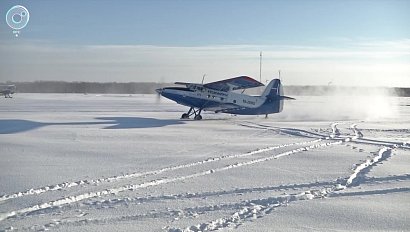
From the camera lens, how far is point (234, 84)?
2373 centimetres

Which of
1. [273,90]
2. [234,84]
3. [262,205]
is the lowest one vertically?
[262,205]

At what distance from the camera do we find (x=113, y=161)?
32.6 feet

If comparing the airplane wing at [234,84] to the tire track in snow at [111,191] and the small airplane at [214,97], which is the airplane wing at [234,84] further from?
the tire track in snow at [111,191]

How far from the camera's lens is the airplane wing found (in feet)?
74.6

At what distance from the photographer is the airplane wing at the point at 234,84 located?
74.6 ft

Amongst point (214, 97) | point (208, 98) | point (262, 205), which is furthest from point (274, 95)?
point (262, 205)

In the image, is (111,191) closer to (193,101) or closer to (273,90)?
(193,101)

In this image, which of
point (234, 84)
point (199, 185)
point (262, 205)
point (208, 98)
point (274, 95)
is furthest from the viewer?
point (274, 95)

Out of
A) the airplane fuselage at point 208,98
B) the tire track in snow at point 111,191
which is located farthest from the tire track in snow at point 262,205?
the airplane fuselage at point 208,98

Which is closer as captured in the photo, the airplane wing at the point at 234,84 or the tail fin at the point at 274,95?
the airplane wing at the point at 234,84

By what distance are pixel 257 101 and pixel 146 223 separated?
21169 mm

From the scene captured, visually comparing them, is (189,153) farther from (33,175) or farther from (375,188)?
(375,188)

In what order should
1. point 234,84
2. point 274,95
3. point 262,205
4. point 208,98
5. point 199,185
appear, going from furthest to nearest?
point 274,95 < point 208,98 < point 234,84 < point 199,185 < point 262,205

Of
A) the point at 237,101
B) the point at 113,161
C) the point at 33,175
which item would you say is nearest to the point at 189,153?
the point at 113,161
